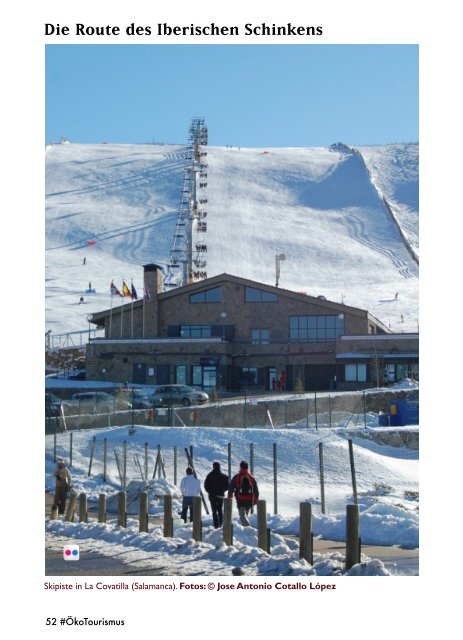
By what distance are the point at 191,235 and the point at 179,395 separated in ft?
167

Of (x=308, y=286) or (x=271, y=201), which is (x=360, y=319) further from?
(x=271, y=201)

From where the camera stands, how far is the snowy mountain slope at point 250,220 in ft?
333

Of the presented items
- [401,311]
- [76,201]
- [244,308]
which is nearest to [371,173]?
[76,201]

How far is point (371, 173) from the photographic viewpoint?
164000mm

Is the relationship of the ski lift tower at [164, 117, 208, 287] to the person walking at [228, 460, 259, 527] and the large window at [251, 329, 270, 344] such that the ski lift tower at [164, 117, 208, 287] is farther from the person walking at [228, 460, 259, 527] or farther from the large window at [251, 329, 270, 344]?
the person walking at [228, 460, 259, 527]

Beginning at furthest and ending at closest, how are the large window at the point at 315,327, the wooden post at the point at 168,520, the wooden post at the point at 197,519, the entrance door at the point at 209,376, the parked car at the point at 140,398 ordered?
the large window at the point at 315,327 → the entrance door at the point at 209,376 → the parked car at the point at 140,398 → the wooden post at the point at 168,520 → the wooden post at the point at 197,519

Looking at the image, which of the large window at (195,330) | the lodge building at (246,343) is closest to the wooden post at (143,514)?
the lodge building at (246,343)

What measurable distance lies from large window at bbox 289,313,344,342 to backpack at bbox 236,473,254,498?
34.2m

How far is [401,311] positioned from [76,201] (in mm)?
69868

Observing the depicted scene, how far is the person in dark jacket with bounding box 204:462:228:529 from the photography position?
56.4 ft

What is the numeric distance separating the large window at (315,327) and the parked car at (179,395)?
847cm

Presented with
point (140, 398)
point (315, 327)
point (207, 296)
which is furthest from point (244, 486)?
point (207, 296)

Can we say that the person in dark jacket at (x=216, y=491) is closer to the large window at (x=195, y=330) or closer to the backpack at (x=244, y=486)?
the backpack at (x=244, y=486)

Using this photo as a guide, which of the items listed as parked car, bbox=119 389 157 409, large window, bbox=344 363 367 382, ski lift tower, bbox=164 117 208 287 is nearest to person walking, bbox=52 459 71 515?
parked car, bbox=119 389 157 409
